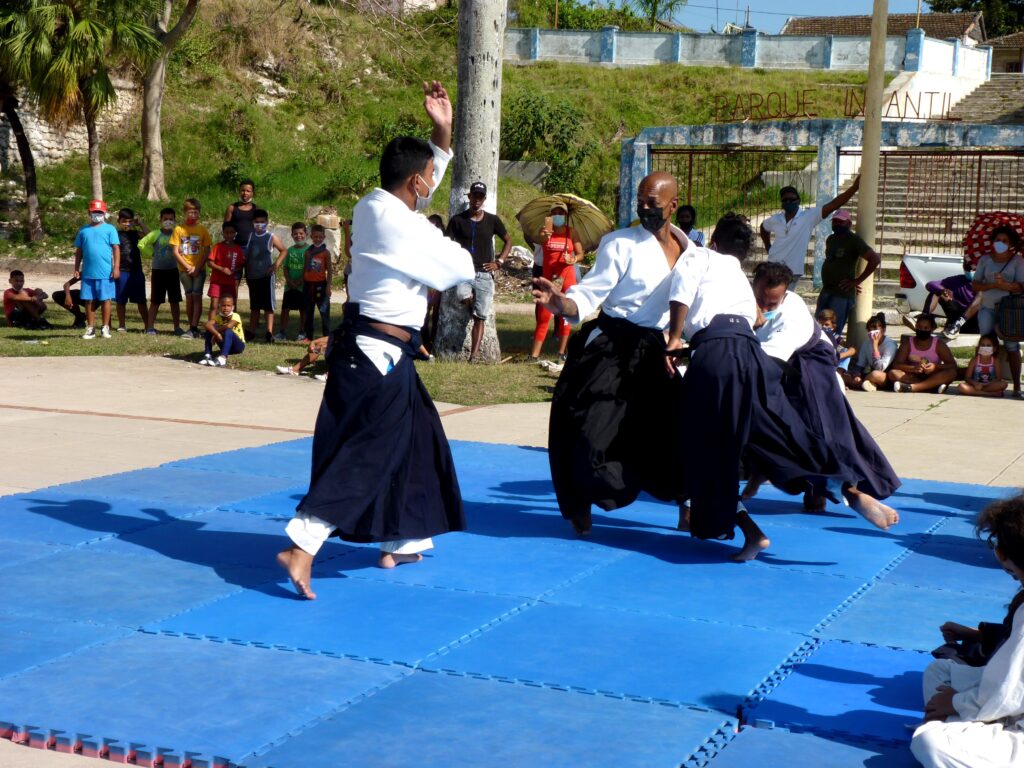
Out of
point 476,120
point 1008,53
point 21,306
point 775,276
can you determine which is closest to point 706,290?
point 775,276

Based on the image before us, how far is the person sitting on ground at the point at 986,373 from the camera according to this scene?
12695 mm

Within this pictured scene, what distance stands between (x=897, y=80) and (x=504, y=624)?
37.9m

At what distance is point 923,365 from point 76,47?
15.8 meters

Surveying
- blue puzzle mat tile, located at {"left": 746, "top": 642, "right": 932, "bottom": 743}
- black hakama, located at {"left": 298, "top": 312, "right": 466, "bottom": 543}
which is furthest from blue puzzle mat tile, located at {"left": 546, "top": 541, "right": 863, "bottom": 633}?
black hakama, located at {"left": 298, "top": 312, "right": 466, "bottom": 543}

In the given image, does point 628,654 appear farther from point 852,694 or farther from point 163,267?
point 163,267

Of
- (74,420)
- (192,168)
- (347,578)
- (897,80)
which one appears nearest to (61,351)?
(74,420)

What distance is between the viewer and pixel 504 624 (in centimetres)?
529

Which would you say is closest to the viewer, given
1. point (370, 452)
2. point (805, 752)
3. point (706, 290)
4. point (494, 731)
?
point (805, 752)

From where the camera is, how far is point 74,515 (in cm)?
706

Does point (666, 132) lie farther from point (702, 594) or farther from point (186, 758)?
point (186, 758)

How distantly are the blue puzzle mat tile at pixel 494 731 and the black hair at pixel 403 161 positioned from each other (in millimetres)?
2336

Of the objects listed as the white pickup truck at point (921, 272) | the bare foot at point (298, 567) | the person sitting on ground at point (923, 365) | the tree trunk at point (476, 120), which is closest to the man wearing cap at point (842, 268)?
the person sitting on ground at point (923, 365)

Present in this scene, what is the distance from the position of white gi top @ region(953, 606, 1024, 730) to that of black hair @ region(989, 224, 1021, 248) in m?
9.67

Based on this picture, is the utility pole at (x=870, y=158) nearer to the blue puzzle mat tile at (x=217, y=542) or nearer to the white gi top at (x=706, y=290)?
the white gi top at (x=706, y=290)
